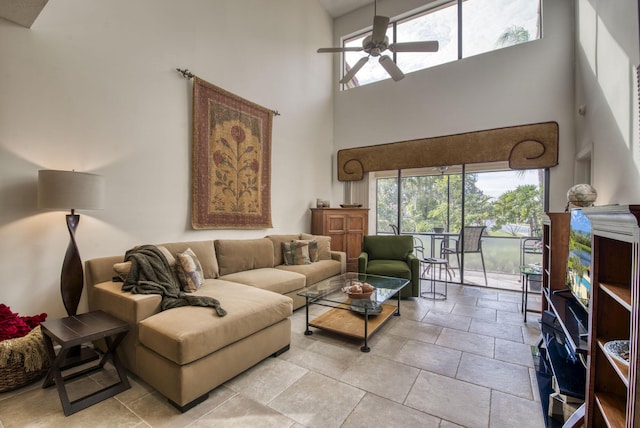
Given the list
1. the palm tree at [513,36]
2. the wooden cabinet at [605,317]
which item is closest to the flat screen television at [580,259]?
the wooden cabinet at [605,317]

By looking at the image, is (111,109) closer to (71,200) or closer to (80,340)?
(71,200)

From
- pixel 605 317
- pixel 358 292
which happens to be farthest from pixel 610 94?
pixel 358 292

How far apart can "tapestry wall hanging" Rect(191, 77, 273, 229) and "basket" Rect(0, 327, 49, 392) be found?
1.73 meters

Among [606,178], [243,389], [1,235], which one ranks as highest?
[606,178]

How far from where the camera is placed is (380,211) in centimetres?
588

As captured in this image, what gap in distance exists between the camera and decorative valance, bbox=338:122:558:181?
13.9 ft

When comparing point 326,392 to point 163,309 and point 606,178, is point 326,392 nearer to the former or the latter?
point 163,309

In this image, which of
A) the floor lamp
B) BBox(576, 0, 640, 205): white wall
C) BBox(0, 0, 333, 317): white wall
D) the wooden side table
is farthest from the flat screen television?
BBox(0, 0, 333, 317): white wall

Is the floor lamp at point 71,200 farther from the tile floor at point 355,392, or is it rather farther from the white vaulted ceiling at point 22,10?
the white vaulted ceiling at point 22,10

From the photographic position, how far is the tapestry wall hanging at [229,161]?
3.45 m

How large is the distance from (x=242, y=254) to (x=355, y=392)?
2.24 m

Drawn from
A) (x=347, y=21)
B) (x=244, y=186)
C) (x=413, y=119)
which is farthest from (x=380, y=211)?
(x=347, y=21)

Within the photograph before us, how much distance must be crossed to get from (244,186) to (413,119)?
3.41 metres

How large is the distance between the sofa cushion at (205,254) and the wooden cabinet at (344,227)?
7.55 feet
